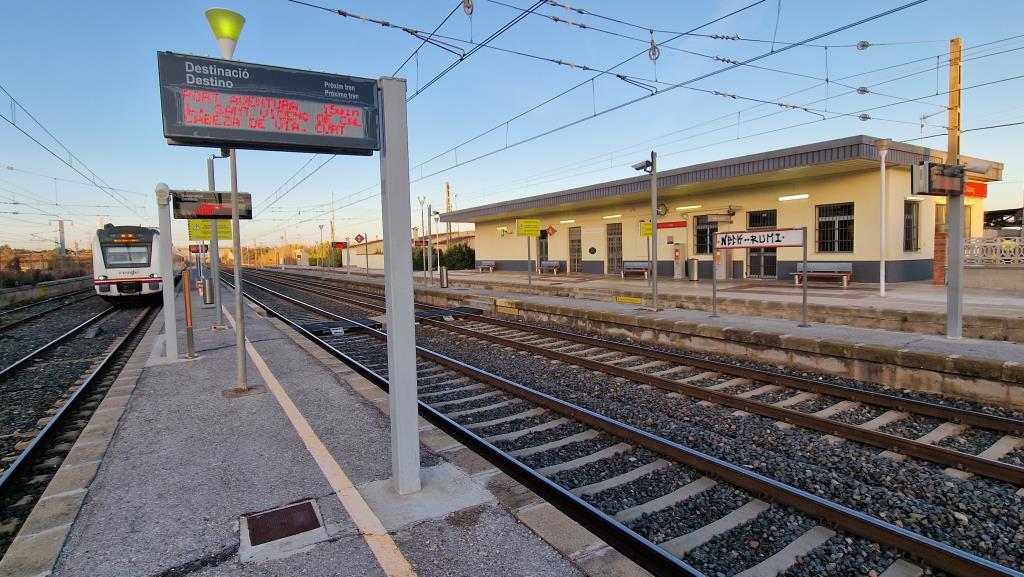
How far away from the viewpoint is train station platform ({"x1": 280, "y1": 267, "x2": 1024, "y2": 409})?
23.6ft

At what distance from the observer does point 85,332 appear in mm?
13922

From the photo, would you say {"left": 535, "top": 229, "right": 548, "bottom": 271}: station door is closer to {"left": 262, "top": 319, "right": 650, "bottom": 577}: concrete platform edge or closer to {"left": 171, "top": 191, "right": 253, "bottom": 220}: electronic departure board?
{"left": 171, "top": 191, "right": 253, "bottom": 220}: electronic departure board

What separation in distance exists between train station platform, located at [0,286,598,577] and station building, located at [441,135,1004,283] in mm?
11503

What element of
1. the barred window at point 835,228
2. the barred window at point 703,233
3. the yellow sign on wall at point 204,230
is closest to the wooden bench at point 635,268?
the barred window at point 703,233

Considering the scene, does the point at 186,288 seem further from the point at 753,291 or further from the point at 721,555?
the point at 753,291

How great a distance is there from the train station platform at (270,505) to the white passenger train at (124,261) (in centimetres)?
1718

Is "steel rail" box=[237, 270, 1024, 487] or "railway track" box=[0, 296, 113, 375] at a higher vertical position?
"railway track" box=[0, 296, 113, 375]

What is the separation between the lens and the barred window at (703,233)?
2206cm

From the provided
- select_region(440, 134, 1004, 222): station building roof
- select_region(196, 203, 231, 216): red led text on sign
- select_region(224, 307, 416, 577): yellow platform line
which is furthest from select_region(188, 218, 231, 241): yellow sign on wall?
select_region(440, 134, 1004, 222): station building roof

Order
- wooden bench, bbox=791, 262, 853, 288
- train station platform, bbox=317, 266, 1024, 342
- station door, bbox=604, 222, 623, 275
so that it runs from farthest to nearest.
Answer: station door, bbox=604, 222, 623, 275, wooden bench, bbox=791, 262, 853, 288, train station platform, bbox=317, 266, 1024, 342

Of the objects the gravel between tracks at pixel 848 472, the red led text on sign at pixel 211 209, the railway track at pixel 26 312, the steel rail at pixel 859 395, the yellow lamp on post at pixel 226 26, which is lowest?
the gravel between tracks at pixel 848 472

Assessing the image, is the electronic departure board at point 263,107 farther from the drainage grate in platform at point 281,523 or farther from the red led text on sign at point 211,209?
the red led text on sign at point 211,209

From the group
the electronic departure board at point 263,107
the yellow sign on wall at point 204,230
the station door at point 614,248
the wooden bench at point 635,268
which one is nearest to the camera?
the electronic departure board at point 263,107

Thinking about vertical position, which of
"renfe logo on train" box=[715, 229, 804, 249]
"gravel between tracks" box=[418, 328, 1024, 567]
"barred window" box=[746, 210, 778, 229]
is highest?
"barred window" box=[746, 210, 778, 229]
